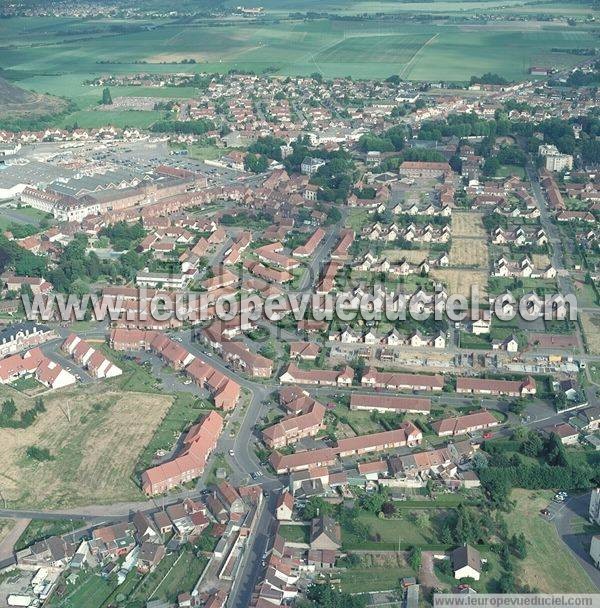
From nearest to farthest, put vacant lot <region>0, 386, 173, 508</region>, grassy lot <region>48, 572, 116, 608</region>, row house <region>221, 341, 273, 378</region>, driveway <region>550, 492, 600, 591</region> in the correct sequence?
1. grassy lot <region>48, 572, 116, 608</region>
2. driveway <region>550, 492, 600, 591</region>
3. vacant lot <region>0, 386, 173, 508</region>
4. row house <region>221, 341, 273, 378</region>

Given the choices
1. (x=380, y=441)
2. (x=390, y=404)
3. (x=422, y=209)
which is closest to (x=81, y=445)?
(x=380, y=441)

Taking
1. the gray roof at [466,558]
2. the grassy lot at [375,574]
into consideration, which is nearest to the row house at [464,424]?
the gray roof at [466,558]

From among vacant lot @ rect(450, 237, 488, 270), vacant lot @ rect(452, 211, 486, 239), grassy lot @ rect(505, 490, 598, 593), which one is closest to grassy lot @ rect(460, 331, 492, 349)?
vacant lot @ rect(450, 237, 488, 270)

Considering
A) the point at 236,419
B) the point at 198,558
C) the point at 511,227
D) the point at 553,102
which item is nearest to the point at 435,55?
the point at 553,102

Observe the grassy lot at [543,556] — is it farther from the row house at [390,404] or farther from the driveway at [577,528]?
the row house at [390,404]

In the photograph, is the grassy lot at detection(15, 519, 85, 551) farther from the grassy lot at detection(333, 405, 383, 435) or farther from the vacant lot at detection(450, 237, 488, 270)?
the vacant lot at detection(450, 237, 488, 270)

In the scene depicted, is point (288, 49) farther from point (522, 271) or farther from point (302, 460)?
point (302, 460)

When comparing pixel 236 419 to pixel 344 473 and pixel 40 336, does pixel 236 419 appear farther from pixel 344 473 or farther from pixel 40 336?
pixel 40 336
